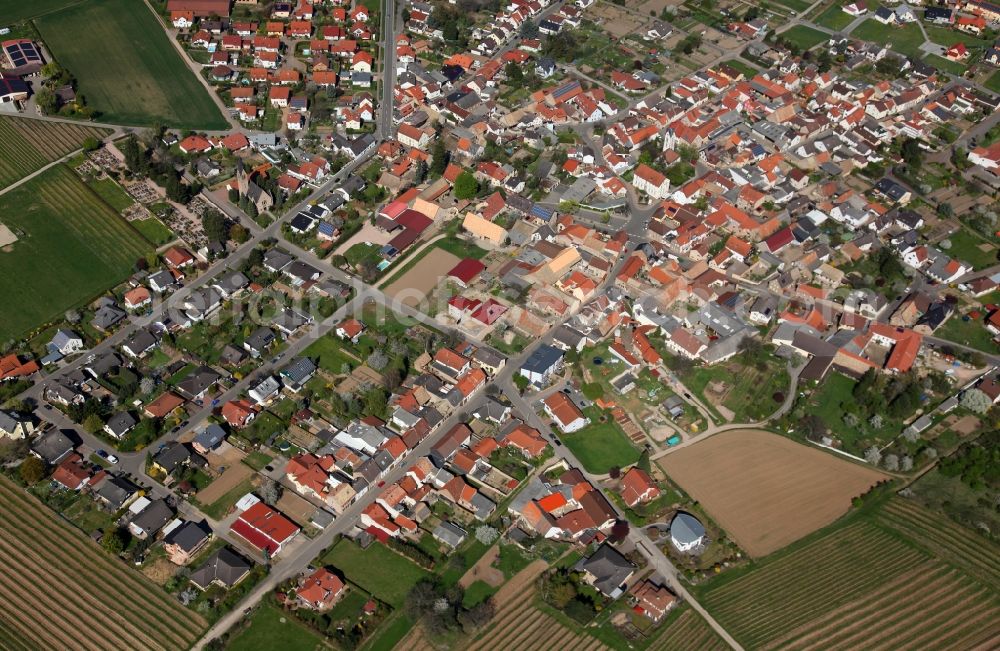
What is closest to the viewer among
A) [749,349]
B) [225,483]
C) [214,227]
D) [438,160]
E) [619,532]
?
[619,532]

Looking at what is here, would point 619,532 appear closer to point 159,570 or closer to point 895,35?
point 159,570

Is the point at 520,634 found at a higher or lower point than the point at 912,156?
lower

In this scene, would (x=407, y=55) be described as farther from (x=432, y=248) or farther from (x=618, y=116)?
(x=432, y=248)

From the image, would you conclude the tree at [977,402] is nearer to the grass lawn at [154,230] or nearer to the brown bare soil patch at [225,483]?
the brown bare soil patch at [225,483]

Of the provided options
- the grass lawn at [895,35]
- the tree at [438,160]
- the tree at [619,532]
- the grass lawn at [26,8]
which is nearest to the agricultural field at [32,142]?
the grass lawn at [26,8]

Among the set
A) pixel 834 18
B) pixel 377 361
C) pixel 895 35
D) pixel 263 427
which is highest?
pixel 834 18

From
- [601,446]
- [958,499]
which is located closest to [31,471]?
[601,446]
